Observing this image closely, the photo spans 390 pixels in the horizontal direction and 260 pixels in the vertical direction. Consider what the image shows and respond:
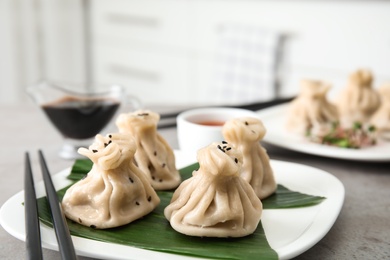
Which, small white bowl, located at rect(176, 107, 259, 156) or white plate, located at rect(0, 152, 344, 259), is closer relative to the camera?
white plate, located at rect(0, 152, 344, 259)

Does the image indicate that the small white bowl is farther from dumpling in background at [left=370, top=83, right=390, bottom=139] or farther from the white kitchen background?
the white kitchen background

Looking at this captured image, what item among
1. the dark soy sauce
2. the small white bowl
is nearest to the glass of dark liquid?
the dark soy sauce

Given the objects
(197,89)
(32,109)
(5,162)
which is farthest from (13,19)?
(5,162)

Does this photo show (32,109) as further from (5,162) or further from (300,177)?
(300,177)

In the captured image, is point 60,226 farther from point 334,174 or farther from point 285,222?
point 334,174

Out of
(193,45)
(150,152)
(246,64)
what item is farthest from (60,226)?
(193,45)

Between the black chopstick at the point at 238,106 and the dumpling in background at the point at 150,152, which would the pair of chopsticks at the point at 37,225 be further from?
the black chopstick at the point at 238,106

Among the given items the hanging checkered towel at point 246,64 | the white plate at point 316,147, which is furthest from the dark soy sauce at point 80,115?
the hanging checkered towel at point 246,64
